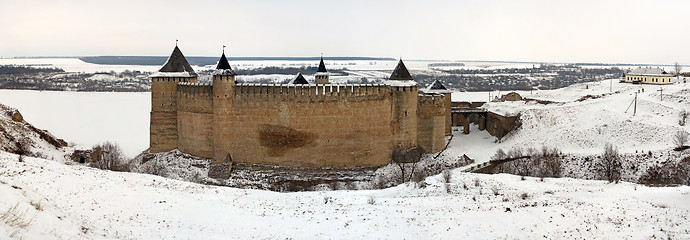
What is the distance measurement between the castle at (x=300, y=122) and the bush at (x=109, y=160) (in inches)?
146

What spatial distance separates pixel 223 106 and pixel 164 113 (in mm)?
4690

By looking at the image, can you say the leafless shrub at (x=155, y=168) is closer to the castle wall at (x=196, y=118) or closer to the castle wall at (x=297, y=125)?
the castle wall at (x=196, y=118)

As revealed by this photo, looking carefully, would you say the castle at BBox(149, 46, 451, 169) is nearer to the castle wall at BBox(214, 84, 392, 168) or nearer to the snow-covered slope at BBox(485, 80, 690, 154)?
the castle wall at BBox(214, 84, 392, 168)

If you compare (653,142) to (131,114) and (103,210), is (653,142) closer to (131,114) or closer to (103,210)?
(103,210)

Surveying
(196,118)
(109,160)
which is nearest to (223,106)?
(196,118)

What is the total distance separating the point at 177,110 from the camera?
29531mm

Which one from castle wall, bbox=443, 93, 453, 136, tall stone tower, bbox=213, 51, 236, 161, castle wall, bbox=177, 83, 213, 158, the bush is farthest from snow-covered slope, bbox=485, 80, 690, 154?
the bush

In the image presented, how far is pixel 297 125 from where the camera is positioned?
26.8 meters

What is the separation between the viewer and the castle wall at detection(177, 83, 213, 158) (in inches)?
1098

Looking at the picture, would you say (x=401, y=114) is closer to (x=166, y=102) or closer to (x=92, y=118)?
(x=166, y=102)

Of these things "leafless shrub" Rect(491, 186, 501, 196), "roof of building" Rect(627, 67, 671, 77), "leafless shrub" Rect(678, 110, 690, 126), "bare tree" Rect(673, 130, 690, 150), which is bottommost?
"leafless shrub" Rect(491, 186, 501, 196)

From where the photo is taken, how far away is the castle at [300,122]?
26.8 m

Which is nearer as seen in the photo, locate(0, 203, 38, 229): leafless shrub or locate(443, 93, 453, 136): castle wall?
locate(0, 203, 38, 229): leafless shrub

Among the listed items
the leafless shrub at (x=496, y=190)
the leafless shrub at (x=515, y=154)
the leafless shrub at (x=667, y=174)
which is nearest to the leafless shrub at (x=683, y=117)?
the leafless shrub at (x=667, y=174)
